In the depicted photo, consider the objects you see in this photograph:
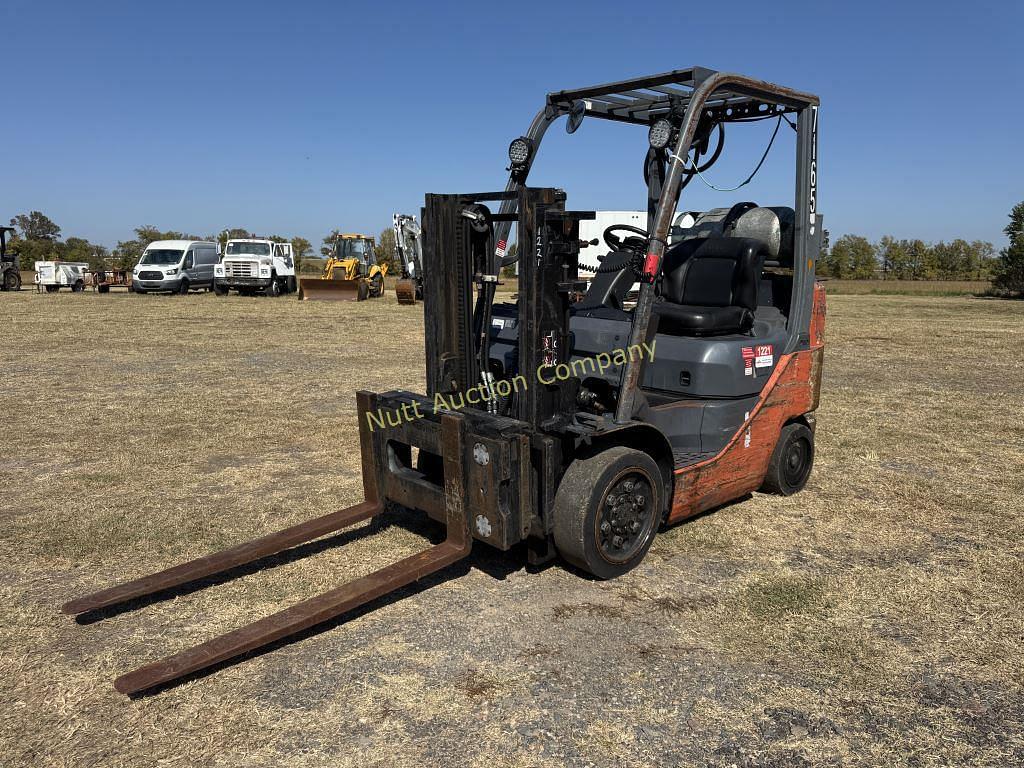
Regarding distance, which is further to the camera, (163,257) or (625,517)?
(163,257)

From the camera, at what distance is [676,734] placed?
3146mm

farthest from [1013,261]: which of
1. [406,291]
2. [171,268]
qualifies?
[171,268]

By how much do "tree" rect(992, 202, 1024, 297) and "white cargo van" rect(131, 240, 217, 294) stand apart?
37385mm

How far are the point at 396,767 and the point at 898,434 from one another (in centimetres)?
722

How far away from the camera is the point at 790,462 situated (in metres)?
6.14

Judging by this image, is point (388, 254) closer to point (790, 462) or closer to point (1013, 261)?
point (1013, 261)

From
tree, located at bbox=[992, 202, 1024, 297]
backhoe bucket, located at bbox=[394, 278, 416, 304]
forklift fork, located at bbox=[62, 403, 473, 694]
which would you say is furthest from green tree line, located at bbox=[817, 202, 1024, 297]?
forklift fork, located at bbox=[62, 403, 473, 694]

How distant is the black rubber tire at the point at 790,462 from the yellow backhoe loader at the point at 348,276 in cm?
2455

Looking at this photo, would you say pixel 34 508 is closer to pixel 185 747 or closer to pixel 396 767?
pixel 185 747

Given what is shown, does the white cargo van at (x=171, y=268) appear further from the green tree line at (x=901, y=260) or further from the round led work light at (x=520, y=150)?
the green tree line at (x=901, y=260)

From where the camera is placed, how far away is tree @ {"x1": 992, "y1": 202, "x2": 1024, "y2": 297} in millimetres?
35906

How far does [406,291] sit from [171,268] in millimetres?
10566

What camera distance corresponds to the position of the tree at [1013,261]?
118ft

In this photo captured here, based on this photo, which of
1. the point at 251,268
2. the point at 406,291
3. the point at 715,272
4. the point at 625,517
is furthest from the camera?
the point at 251,268
